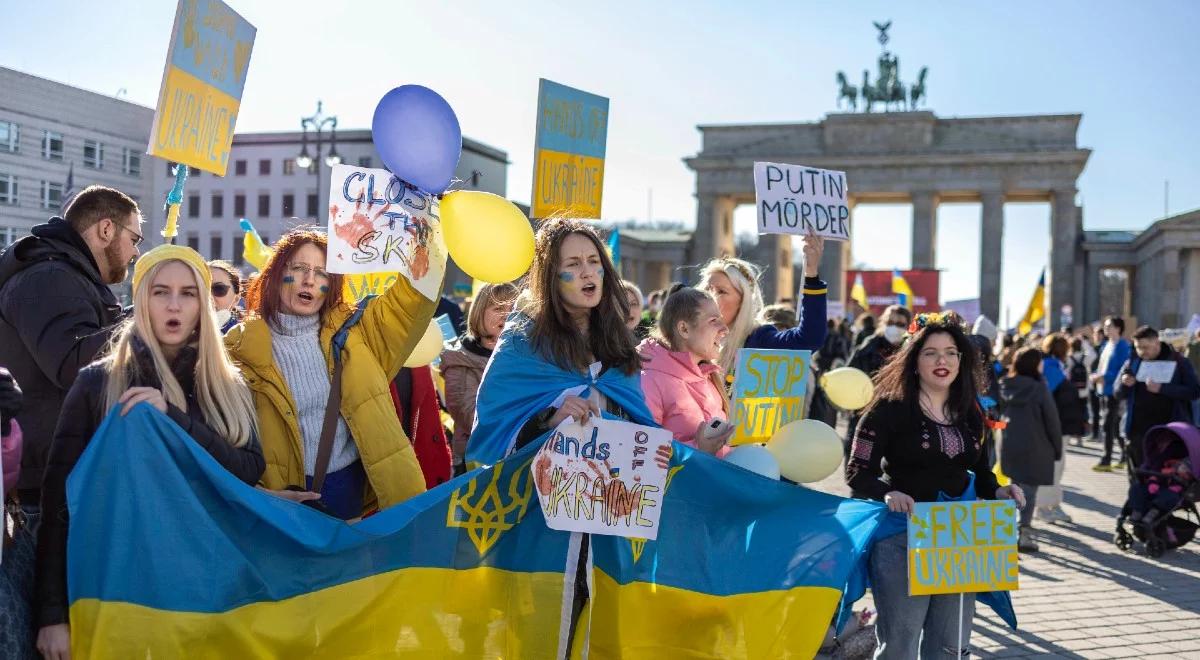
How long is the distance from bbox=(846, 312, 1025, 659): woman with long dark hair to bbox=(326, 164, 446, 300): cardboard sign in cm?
215

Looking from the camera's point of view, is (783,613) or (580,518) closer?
(580,518)

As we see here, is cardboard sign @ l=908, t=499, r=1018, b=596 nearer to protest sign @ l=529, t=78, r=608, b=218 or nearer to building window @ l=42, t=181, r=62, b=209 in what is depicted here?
protest sign @ l=529, t=78, r=608, b=218

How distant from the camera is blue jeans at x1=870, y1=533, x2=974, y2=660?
4.91 metres

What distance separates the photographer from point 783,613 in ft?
15.8

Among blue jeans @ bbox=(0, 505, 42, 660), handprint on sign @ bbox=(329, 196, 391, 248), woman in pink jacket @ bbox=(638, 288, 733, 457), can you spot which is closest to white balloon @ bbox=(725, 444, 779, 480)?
woman in pink jacket @ bbox=(638, 288, 733, 457)

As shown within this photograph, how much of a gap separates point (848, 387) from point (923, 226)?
56845 millimetres

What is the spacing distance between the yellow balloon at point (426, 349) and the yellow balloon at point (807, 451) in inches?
76.2

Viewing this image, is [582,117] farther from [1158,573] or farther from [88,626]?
[1158,573]

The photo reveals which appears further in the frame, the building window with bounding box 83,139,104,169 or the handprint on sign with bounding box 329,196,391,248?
the building window with bounding box 83,139,104,169

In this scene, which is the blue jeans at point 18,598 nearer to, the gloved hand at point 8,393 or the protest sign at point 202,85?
the gloved hand at point 8,393

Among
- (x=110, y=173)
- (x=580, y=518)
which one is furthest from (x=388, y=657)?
(x=110, y=173)

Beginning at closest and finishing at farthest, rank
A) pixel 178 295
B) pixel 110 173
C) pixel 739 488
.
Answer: pixel 178 295, pixel 739 488, pixel 110 173

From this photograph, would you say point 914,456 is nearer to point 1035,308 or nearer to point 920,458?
point 920,458

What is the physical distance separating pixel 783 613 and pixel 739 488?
0.55m
